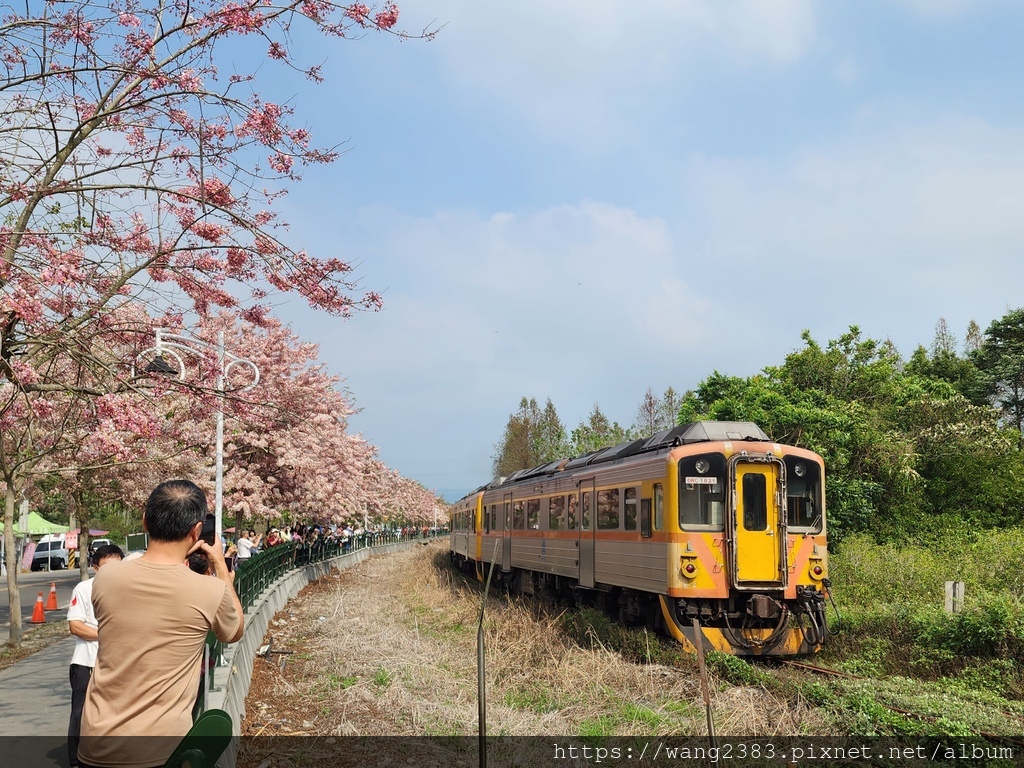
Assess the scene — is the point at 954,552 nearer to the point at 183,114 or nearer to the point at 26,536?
the point at 183,114

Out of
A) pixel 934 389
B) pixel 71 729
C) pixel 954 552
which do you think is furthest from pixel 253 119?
pixel 934 389

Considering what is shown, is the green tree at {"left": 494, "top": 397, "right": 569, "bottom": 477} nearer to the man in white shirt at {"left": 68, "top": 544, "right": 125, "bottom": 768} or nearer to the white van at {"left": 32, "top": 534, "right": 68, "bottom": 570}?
the white van at {"left": 32, "top": 534, "right": 68, "bottom": 570}

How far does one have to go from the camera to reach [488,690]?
1046 centimetres

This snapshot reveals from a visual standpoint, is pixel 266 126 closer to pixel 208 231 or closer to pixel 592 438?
pixel 208 231

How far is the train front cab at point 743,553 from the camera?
41.0ft

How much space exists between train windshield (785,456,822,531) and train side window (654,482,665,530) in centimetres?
163

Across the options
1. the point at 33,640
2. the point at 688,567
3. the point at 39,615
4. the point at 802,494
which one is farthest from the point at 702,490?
the point at 39,615

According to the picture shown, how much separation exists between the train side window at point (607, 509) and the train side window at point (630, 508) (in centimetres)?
49

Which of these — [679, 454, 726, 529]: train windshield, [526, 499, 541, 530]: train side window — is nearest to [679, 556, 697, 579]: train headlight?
[679, 454, 726, 529]: train windshield

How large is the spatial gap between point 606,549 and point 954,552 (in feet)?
33.9

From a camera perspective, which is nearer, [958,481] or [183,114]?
[183,114]

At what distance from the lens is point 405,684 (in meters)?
10.7

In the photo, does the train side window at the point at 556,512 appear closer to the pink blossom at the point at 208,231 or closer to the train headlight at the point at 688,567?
the train headlight at the point at 688,567

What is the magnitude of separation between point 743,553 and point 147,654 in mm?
10213
